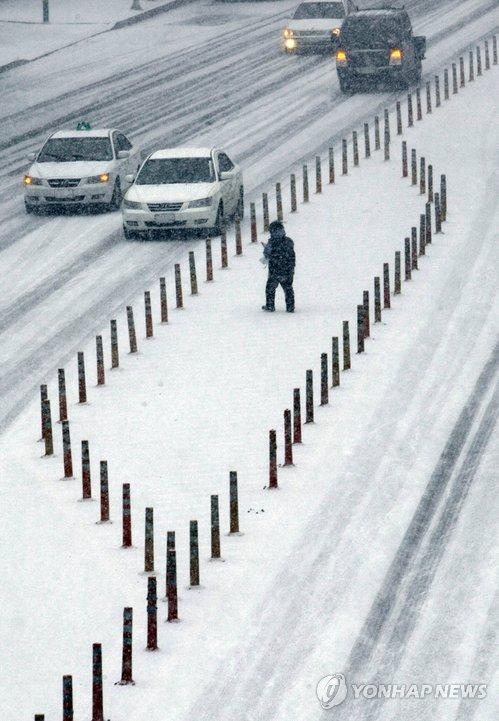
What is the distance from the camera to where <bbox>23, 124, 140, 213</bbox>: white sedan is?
30062 mm

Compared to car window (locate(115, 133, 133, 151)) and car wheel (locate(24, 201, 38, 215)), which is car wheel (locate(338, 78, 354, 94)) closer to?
car window (locate(115, 133, 133, 151))

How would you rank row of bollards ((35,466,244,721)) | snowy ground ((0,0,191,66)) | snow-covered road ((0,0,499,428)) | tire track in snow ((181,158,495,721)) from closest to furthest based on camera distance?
row of bollards ((35,466,244,721)), tire track in snow ((181,158,495,721)), snow-covered road ((0,0,499,428)), snowy ground ((0,0,191,66))

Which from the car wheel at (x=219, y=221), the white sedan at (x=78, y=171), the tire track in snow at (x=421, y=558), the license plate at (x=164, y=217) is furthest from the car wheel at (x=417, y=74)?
the tire track in snow at (x=421, y=558)

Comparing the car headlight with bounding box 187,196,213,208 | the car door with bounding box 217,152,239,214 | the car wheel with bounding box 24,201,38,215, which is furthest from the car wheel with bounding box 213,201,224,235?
the car wheel with bounding box 24,201,38,215

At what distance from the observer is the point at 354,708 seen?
12.1 meters

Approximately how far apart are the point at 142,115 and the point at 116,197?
10.5m

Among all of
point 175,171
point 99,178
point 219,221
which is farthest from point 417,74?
point 219,221

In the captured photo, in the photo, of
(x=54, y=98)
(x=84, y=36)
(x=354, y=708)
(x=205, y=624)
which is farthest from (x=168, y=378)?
(x=84, y=36)

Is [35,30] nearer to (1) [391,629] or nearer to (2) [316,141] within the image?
(2) [316,141]

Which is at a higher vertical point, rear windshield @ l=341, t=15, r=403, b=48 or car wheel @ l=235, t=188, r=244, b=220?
rear windshield @ l=341, t=15, r=403, b=48

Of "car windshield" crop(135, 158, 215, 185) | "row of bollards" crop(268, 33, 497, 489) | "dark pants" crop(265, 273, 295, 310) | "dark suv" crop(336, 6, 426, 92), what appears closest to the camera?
"row of bollards" crop(268, 33, 497, 489)

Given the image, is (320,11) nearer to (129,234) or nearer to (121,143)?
(121,143)

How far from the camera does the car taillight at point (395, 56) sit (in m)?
40.4

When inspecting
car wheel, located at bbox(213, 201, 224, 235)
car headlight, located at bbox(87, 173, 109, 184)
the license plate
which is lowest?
car wheel, located at bbox(213, 201, 224, 235)
